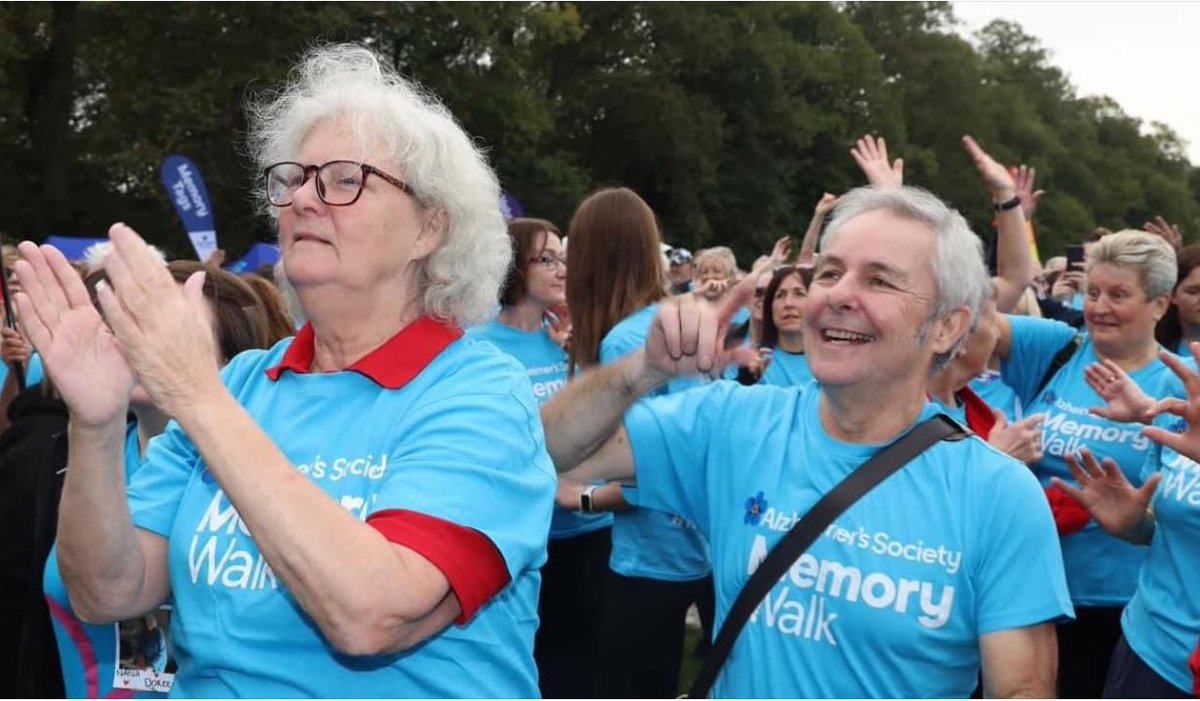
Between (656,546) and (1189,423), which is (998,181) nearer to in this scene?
(656,546)

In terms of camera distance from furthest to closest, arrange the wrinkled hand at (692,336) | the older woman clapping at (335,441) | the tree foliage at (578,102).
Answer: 1. the tree foliage at (578,102)
2. the wrinkled hand at (692,336)
3. the older woman clapping at (335,441)

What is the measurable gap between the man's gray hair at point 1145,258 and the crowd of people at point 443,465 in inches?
42.2

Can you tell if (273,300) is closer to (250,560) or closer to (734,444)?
(734,444)

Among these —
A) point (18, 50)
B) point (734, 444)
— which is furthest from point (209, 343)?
point (18, 50)

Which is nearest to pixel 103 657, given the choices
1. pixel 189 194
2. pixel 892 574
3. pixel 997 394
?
pixel 892 574

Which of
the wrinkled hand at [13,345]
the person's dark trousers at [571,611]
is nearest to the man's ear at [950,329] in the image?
the person's dark trousers at [571,611]

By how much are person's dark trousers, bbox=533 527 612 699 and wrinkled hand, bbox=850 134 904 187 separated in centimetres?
171

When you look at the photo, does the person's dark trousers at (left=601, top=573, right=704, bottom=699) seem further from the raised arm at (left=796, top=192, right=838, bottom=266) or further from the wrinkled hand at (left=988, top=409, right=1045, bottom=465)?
the raised arm at (left=796, top=192, right=838, bottom=266)

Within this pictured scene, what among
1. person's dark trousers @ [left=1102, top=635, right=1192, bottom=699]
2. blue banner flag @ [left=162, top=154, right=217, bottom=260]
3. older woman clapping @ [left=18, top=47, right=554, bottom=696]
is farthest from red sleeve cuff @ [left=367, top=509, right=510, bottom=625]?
blue banner flag @ [left=162, top=154, right=217, bottom=260]

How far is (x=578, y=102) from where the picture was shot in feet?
107

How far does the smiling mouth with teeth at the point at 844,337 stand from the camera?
9.19 feet

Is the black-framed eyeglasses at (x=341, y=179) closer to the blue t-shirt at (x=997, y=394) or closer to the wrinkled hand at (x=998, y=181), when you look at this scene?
the blue t-shirt at (x=997, y=394)

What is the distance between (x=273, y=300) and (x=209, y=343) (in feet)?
7.36

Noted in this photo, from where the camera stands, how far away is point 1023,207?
5.68 metres
